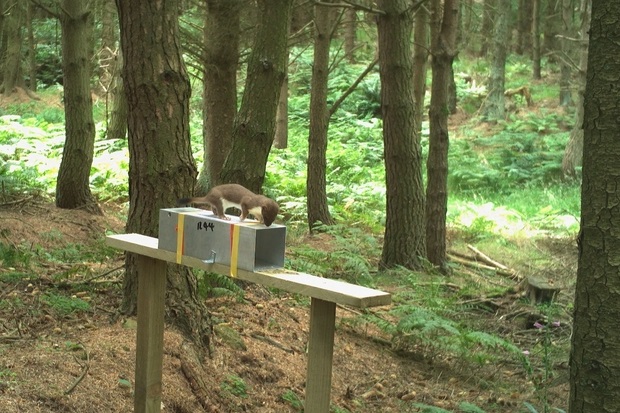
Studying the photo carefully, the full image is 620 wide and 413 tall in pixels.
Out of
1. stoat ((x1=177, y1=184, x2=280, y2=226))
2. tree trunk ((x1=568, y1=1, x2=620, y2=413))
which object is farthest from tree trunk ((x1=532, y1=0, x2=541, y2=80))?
stoat ((x1=177, y1=184, x2=280, y2=226))

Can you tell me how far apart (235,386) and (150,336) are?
1.03m

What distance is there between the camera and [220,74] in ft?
34.5

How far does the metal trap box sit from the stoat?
41mm

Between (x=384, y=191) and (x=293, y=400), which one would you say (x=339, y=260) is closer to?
(x=293, y=400)

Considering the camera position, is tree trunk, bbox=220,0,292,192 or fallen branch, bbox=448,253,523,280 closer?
tree trunk, bbox=220,0,292,192

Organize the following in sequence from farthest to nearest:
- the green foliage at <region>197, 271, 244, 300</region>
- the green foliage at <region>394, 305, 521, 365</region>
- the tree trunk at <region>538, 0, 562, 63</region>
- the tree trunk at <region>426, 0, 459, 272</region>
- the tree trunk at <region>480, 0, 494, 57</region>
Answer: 1. the tree trunk at <region>538, 0, 562, 63</region>
2. the tree trunk at <region>480, 0, 494, 57</region>
3. the tree trunk at <region>426, 0, 459, 272</region>
4. the green foliage at <region>197, 271, 244, 300</region>
5. the green foliage at <region>394, 305, 521, 365</region>

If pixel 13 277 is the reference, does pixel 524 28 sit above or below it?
above

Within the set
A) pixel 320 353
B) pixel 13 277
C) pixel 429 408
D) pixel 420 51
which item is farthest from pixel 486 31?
pixel 320 353

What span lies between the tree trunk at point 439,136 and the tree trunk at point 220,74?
2803 millimetres

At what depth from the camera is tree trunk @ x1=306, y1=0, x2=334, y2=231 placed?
13000 mm

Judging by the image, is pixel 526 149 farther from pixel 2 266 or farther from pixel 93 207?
pixel 2 266

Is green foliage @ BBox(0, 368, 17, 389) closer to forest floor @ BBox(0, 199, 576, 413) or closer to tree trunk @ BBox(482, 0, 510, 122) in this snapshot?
forest floor @ BBox(0, 199, 576, 413)

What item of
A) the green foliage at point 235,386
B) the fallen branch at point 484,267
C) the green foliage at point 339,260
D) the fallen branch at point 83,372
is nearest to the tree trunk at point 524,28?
the fallen branch at point 484,267

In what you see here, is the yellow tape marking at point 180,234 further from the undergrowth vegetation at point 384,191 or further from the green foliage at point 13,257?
the green foliage at point 13,257
